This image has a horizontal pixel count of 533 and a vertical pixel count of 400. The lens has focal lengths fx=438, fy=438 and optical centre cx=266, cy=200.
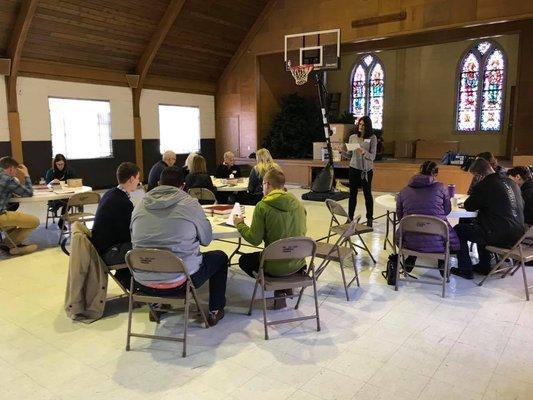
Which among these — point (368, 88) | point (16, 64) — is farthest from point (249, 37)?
point (16, 64)

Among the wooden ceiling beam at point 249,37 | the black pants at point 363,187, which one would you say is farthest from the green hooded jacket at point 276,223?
the wooden ceiling beam at point 249,37

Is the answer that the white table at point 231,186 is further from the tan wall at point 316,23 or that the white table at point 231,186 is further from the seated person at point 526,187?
the tan wall at point 316,23

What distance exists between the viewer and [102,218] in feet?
11.0

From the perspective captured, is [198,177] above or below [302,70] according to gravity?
below

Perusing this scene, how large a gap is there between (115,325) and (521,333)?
2.95m

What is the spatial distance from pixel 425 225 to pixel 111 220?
2.57 metres

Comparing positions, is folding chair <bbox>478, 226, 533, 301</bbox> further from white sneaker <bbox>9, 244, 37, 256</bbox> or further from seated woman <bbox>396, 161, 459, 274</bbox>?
white sneaker <bbox>9, 244, 37, 256</bbox>

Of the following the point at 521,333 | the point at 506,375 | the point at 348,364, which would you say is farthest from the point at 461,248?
the point at 348,364

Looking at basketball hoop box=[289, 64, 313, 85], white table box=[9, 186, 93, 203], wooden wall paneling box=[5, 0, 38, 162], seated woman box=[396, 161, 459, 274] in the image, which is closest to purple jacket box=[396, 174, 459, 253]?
seated woman box=[396, 161, 459, 274]

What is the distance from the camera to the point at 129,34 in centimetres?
1052

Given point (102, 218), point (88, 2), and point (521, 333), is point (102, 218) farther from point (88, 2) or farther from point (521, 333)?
point (88, 2)

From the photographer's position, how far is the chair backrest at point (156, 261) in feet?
8.81

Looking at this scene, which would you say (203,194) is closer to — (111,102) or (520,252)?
(520,252)

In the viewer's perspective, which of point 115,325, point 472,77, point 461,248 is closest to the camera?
point 115,325
